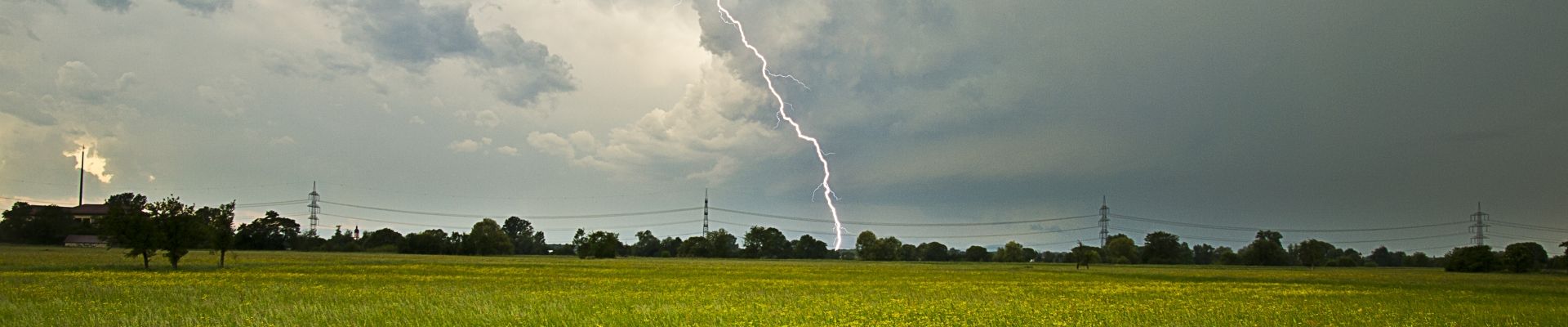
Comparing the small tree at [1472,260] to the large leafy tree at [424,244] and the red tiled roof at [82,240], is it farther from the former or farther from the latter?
the red tiled roof at [82,240]

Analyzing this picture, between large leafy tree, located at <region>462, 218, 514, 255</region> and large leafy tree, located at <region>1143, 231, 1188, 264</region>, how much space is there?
132568 millimetres

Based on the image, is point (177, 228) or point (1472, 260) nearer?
point (177, 228)

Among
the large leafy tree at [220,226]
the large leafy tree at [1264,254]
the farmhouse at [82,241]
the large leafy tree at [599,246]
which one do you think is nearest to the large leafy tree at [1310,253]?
the large leafy tree at [1264,254]

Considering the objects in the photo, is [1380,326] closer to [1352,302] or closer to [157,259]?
[1352,302]

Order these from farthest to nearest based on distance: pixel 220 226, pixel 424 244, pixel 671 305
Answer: pixel 424 244 < pixel 220 226 < pixel 671 305

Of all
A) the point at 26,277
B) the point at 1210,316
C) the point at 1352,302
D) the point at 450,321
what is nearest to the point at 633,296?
the point at 450,321

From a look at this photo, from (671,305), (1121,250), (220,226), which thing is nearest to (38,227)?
(220,226)

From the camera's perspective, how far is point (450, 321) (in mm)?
21688

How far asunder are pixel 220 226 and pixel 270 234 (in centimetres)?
10668

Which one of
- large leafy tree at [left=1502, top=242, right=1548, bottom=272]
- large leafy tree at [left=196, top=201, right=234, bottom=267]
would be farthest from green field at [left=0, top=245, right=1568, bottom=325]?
large leafy tree at [left=1502, top=242, right=1548, bottom=272]

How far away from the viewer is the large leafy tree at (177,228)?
56188mm

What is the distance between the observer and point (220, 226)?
64688mm

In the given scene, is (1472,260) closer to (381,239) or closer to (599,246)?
(599,246)

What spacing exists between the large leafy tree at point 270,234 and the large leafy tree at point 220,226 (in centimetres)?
8926
